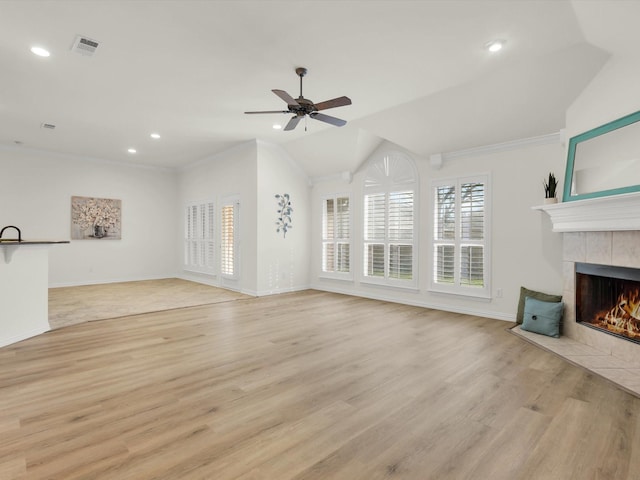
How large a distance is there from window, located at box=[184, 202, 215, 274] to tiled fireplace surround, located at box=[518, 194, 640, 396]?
6.50 meters

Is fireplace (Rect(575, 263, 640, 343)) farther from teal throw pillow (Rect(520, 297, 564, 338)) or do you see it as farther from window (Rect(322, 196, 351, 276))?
window (Rect(322, 196, 351, 276))

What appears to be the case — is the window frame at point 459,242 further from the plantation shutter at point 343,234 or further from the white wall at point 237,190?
the white wall at point 237,190

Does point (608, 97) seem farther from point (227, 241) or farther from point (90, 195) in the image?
point (90, 195)

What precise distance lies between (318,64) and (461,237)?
3283 mm

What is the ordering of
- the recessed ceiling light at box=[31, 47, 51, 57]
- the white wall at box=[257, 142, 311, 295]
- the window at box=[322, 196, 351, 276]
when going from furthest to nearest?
the window at box=[322, 196, 351, 276] < the white wall at box=[257, 142, 311, 295] < the recessed ceiling light at box=[31, 47, 51, 57]

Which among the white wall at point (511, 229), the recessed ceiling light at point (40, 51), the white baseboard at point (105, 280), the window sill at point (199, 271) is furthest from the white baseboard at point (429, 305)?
the recessed ceiling light at point (40, 51)

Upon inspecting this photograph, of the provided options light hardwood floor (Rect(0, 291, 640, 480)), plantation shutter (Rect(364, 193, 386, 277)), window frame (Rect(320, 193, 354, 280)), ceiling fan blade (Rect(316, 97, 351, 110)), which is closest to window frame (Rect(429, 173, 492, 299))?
plantation shutter (Rect(364, 193, 386, 277))

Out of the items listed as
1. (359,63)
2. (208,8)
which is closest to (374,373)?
(359,63)

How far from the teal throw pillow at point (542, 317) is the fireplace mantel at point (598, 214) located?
89cm

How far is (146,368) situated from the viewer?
10.1ft

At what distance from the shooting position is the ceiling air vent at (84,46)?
3.26 metres

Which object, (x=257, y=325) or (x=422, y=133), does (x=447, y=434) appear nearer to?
(x=257, y=325)

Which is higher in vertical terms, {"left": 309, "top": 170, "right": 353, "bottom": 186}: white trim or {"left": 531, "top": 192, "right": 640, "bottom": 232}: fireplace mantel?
{"left": 309, "top": 170, "right": 353, "bottom": 186}: white trim

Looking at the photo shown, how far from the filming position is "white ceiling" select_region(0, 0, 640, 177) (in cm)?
284
